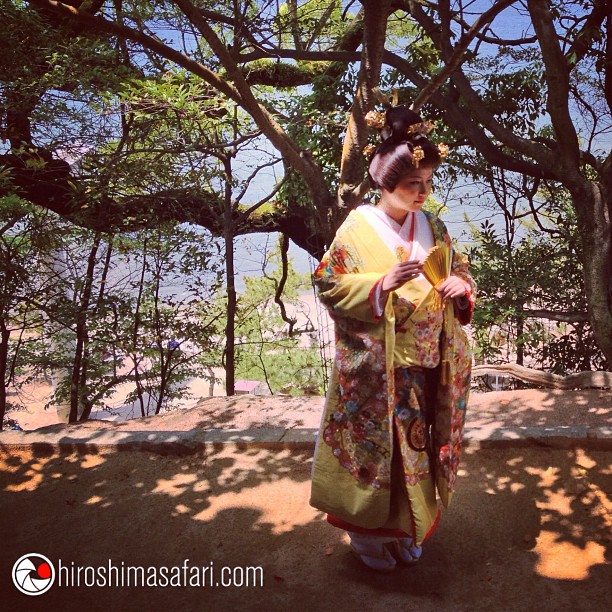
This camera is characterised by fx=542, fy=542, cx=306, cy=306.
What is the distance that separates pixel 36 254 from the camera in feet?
22.8

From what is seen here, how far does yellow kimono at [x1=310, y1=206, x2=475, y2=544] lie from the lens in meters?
2.50

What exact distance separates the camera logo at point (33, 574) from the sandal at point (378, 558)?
1.69 meters

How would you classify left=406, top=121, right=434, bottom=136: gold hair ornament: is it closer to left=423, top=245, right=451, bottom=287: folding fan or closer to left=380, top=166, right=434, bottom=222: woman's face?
left=380, top=166, right=434, bottom=222: woman's face

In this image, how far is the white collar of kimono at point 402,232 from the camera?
8.32 ft

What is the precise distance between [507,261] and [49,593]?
18.1 feet

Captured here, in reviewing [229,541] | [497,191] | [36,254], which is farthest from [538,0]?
[36,254]

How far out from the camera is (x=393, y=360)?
251cm

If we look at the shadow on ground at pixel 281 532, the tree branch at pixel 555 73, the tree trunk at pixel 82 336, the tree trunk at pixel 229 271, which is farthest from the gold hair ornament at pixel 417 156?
the tree trunk at pixel 82 336

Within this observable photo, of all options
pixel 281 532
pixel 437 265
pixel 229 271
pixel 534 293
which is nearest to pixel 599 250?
pixel 534 293

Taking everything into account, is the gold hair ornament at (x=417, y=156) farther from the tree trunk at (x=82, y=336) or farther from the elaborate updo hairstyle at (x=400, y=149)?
the tree trunk at (x=82, y=336)

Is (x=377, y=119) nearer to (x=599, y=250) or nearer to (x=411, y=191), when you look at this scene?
(x=411, y=191)

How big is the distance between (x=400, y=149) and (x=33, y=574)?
2975 mm

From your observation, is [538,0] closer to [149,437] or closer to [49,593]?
[149,437]

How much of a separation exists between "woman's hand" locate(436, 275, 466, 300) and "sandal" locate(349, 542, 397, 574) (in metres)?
1.37
